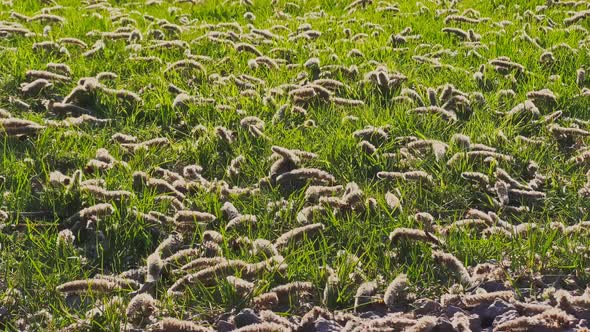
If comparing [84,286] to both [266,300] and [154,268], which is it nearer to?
[154,268]

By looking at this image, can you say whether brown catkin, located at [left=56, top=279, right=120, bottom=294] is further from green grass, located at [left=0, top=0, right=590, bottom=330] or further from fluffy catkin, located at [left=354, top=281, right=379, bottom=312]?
fluffy catkin, located at [left=354, top=281, right=379, bottom=312]

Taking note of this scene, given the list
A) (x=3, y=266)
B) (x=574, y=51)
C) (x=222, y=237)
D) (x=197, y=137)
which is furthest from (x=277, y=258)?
(x=574, y=51)

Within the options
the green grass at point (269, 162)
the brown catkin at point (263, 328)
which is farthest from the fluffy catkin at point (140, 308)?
the brown catkin at point (263, 328)

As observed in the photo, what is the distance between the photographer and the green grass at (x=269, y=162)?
4.45 metres

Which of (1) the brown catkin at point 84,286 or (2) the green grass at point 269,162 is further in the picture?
(2) the green grass at point 269,162

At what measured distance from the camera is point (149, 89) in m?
7.25

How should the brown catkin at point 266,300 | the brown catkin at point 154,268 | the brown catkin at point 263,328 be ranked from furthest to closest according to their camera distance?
the brown catkin at point 154,268
the brown catkin at point 266,300
the brown catkin at point 263,328

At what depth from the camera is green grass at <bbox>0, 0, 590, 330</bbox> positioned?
14.6 ft

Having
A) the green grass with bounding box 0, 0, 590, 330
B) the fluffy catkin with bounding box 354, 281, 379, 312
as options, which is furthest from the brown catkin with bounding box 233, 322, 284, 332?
the fluffy catkin with bounding box 354, 281, 379, 312

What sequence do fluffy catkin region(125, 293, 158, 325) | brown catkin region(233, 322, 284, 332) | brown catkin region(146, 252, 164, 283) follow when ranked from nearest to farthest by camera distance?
brown catkin region(233, 322, 284, 332)
fluffy catkin region(125, 293, 158, 325)
brown catkin region(146, 252, 164, 283)

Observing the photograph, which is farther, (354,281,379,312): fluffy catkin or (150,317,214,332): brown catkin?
(354,281,379,312): fluffy catkin

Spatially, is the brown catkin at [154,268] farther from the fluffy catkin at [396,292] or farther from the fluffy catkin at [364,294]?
the fluffy catkin at [396,292]

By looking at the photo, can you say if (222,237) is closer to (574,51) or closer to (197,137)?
(197,137)

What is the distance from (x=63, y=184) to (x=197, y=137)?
4.64 feet
